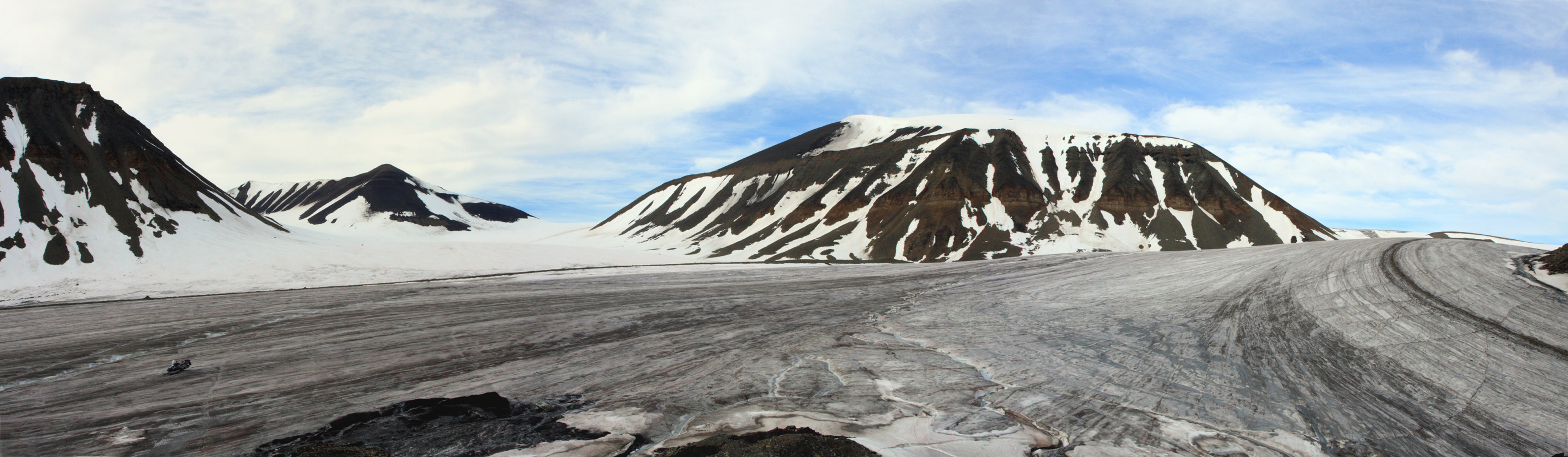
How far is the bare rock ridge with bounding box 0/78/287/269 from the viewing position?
138 feet

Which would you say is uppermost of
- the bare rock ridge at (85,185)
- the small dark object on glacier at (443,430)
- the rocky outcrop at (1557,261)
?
the bare rock ridge at (85,185)

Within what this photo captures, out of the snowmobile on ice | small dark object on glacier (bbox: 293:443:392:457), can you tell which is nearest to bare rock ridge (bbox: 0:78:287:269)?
the snowmobile on ice

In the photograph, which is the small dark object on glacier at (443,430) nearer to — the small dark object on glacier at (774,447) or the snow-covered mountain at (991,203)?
the small dark object on glacier at (774,447)

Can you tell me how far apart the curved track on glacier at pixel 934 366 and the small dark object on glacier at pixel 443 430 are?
54 centimetres

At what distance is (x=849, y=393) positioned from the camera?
10305 millimetres

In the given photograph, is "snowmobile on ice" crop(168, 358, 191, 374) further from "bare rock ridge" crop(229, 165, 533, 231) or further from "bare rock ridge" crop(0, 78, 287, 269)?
"bare rock ridge" crop(229, 165, 533, 231)

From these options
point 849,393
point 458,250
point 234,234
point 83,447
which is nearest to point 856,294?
point 849,393

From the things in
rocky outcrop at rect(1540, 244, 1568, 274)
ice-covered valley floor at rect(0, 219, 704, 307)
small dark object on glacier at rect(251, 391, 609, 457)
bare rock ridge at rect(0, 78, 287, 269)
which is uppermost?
bare rock ridge at rect(0, 78, 287, 269)

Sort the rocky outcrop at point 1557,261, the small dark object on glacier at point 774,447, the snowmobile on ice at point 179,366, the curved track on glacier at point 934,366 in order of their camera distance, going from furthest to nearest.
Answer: the rocky outcrop at point 1557,261 → the snowmobile on ice at point 179,366 → the curved track on glacier at point 934,366 → the small dark object on glacier at point 774,447

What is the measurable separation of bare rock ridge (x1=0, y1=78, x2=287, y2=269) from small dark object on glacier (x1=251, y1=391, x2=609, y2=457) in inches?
1936

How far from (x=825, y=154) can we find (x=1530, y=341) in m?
97.4

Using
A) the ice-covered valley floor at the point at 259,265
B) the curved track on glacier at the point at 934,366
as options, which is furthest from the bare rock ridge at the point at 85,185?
the curved track on glacier at the point at 934,366

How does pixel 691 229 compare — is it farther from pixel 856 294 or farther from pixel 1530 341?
pixel 1530 341

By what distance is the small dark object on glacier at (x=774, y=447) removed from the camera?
6.63 m
